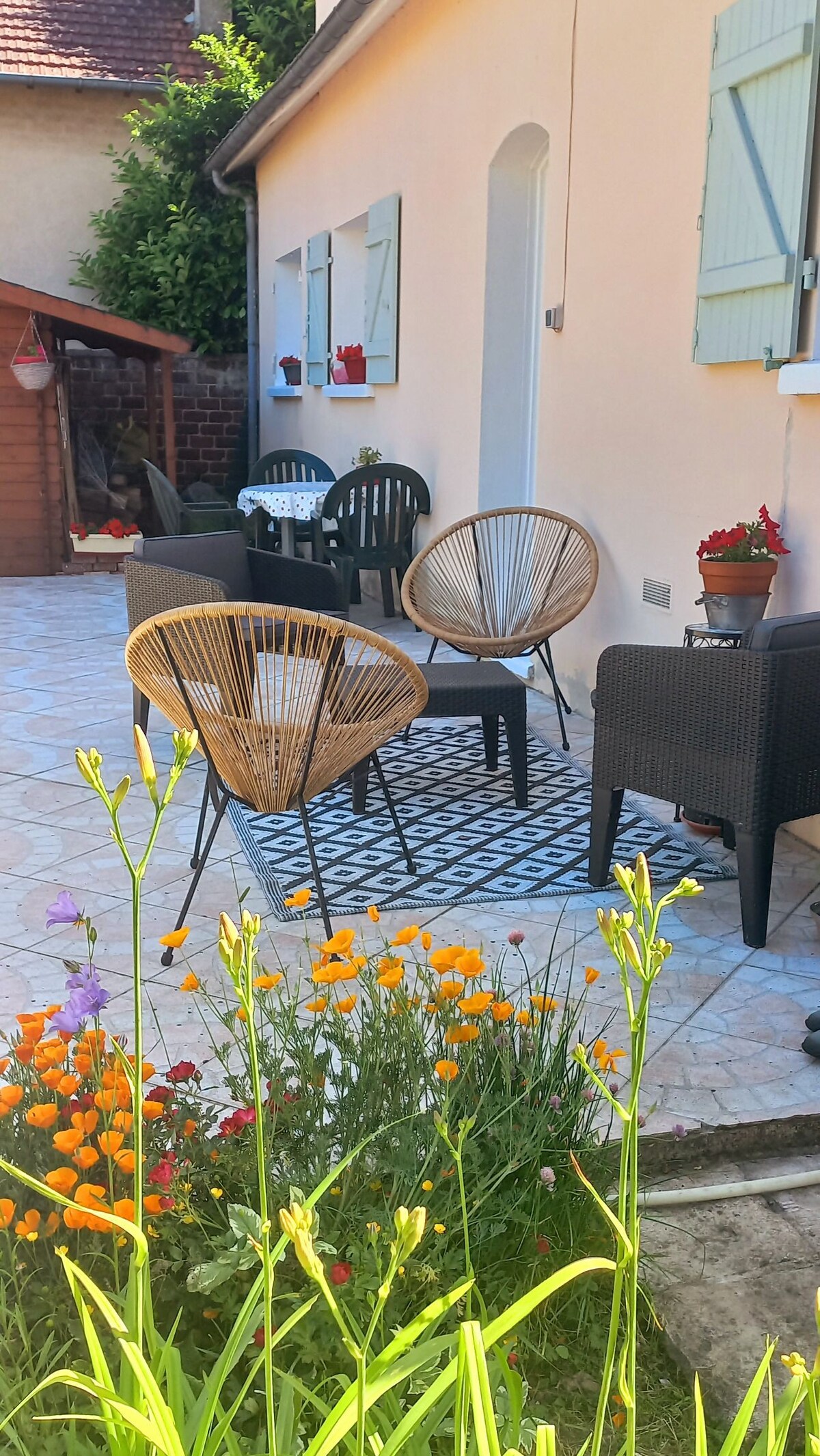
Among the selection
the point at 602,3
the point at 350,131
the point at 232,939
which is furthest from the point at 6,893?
the point at 350,131

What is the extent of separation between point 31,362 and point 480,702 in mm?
6736

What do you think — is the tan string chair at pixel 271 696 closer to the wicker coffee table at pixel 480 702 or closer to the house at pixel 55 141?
the wicker coffee table at pixel 480 702

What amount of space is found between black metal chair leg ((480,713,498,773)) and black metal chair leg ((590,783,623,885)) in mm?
1079

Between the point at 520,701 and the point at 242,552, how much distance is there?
1.57m

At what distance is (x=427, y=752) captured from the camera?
5.02 metres

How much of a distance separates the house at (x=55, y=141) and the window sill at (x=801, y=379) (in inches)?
438

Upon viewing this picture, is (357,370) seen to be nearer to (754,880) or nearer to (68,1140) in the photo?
(754,880)

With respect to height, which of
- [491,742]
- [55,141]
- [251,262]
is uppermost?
[55,141]

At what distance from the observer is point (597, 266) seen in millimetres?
5395

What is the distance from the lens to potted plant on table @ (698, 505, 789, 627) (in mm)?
3904

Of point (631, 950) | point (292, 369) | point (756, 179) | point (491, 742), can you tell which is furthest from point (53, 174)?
point (631, 950)

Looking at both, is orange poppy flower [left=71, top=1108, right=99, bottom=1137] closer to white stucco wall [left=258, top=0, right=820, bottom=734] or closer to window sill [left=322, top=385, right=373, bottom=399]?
white stucco wall [left=258, top=0, right=820, bottom=734]

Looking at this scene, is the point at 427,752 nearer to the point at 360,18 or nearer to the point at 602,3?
the point at 602,3

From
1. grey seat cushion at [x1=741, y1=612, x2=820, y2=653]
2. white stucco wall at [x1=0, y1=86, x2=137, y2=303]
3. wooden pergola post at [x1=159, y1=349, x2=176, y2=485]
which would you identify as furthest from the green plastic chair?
white stucco wall at [x1=0, y1=86, x2=137, y2=303]
